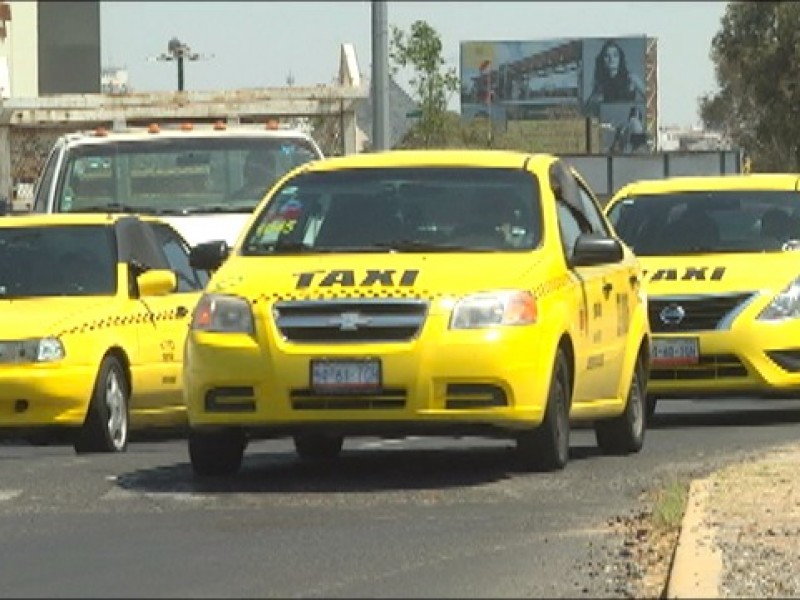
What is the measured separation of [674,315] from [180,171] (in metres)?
5.11

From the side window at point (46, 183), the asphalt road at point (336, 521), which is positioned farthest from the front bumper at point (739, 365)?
the side window at point (46, 183)

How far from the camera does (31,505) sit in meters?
12.3

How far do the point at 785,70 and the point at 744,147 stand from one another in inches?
542

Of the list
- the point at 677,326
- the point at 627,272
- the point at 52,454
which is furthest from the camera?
the point at 677,326

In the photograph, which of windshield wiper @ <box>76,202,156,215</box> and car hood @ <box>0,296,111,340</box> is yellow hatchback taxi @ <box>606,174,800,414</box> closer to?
car hood @ <box>0,296,111,340</box>

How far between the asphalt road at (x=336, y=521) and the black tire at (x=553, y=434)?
0.31 ft

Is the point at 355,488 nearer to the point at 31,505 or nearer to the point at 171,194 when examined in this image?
the point at 31,505

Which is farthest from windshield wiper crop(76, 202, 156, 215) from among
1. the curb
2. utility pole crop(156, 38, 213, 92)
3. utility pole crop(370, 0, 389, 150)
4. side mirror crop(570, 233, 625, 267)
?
utility pole crop(156, 38, 213, 92)

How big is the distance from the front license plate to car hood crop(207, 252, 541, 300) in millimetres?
323

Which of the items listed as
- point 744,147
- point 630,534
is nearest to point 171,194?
point 630,534

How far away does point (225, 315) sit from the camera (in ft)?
41.8

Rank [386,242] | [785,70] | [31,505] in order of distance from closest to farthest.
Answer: [31,505] → [386,242] → [785,70]

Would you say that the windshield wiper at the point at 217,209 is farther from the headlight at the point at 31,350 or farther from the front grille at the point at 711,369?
the headlight at the point at 31,350

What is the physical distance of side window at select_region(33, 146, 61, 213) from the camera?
68.1 feet
